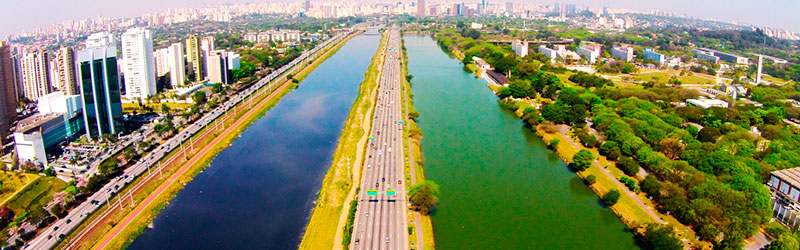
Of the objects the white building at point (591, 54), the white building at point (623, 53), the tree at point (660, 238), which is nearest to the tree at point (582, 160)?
the tree at point (660, 238)

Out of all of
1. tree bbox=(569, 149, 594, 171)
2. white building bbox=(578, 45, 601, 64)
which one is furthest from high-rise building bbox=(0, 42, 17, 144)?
white building bbox=(578, 45, 601, 64)

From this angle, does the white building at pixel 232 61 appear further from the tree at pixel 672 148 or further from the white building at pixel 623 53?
the white building at pixel 623 53

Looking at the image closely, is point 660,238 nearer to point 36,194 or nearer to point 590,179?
point 590,179

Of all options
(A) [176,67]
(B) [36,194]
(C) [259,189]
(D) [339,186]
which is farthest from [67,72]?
(D) [339,186]

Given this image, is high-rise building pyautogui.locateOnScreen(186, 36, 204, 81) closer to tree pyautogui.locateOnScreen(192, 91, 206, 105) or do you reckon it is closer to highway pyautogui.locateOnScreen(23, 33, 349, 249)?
highway pyautogui.locateOnScreen(23, 33, 349, 249)

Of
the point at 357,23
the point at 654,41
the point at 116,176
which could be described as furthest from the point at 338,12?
the point at 116,176
